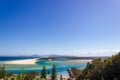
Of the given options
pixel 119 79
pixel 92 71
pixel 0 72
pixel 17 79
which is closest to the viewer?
pixel 119 79

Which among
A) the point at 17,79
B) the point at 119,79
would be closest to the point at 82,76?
the point at 119,79

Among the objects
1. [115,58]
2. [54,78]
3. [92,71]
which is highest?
[115,58]

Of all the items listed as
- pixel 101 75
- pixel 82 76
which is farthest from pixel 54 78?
pixel 101 75

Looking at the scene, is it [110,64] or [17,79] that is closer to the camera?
[110,64]

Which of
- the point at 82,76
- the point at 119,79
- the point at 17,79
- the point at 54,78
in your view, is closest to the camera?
the point at 119,79

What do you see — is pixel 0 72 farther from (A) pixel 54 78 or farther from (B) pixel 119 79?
(B) pixel 119 79

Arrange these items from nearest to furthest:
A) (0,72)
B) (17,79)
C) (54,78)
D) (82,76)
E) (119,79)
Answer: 1. (119,79)
2. (82,76)
3. (17,79)
4. (0,72)
5. (54,78)

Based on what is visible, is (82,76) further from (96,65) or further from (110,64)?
(110,64)

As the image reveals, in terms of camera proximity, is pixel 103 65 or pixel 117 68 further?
pixel 103 65

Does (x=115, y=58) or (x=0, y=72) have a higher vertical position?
(x=115, y=58)
